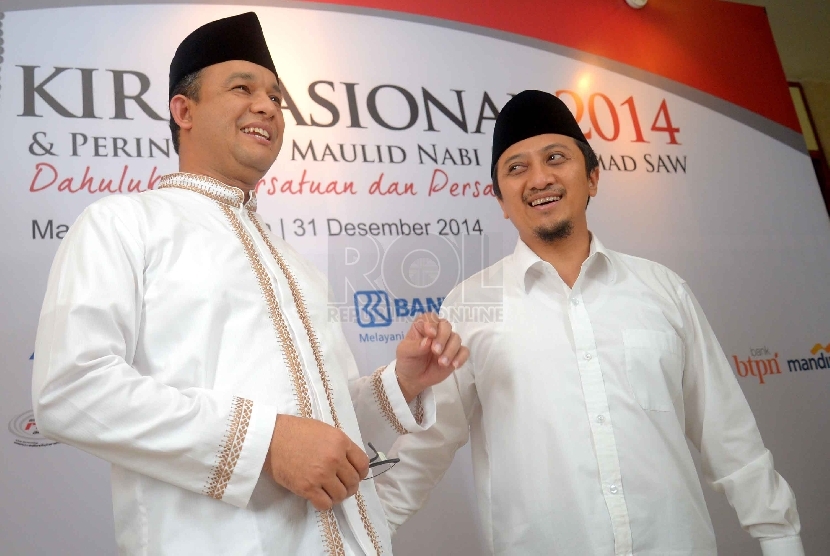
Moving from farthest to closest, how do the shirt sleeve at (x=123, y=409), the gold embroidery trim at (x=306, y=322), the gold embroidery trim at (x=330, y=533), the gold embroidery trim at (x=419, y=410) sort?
the gold embroidery trim at (x=419, y=410) < the gold embroidery trim at (x=306, y=322) < the gold embroidery trim at (x=330, y=533) < the shirt sleeve at (x=123, y=409)

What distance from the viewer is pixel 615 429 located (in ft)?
5.86

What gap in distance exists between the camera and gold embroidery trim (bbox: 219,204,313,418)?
4.37 ft

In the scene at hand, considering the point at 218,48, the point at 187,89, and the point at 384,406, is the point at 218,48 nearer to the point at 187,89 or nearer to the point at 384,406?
the point at 187,89

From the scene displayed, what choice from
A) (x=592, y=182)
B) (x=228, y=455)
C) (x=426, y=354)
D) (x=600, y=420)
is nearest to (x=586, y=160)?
(x=592, y=182)

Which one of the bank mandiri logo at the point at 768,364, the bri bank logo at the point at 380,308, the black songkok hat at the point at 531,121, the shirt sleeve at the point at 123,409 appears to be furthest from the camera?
the bank mandiri logo at the point at 768,364

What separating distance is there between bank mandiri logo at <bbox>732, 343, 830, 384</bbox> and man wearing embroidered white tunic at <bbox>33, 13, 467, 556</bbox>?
168cm

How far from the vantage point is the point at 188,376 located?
4.17ft

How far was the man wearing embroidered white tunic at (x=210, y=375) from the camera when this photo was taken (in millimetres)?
1169

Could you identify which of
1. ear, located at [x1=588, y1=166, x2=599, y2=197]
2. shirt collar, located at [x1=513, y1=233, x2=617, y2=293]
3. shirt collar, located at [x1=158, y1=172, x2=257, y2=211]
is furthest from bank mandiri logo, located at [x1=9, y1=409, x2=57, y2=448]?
ear, located at [x1=588, y1=166, x2=599, y2=197]

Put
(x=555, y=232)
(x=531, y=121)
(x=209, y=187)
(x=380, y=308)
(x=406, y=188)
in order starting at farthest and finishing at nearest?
(x=406, y=188), (x=380, y=308), (x=531, y=121), (x=555, y=232), (x=209, y=187)

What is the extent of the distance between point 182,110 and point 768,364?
2.32 meters

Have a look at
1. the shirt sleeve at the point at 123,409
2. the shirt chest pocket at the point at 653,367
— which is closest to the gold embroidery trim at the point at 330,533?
the shirt sleeve at the point at 123,409

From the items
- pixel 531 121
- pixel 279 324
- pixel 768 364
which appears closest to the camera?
pixel 279 324

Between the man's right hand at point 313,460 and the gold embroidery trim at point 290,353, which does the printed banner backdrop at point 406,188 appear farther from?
the man's right hand at point 313,460
